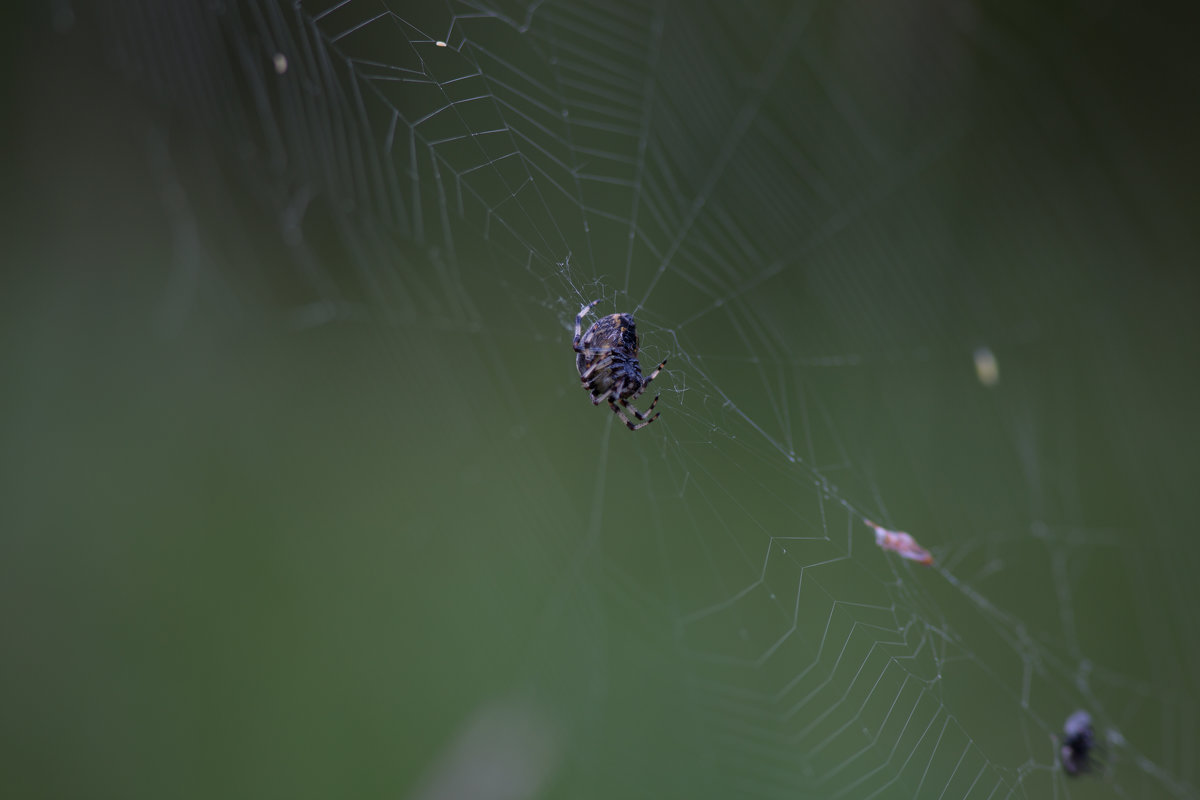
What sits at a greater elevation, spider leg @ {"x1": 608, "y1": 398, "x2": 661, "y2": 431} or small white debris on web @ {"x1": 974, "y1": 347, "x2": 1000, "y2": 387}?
small white debris on web @ {"x1": 974, "y1": 347, "x2": 1000, "y2": 387}

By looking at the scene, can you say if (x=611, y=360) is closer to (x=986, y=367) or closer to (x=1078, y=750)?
(x=1078, y=750)

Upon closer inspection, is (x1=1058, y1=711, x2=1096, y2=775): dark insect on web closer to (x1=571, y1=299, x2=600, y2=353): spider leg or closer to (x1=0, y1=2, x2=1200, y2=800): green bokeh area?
(x1=0, y1=2, x2=1200, y2=800): green bokeh area

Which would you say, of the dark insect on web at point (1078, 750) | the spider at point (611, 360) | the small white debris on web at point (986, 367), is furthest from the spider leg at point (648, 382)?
the small white debris on web at point (986, 367)

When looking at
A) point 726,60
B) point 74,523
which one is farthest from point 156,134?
point 726,60

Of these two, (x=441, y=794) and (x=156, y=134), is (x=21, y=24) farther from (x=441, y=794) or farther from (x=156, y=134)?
(x=441, y=794)

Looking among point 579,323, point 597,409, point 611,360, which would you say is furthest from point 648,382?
point 597,409

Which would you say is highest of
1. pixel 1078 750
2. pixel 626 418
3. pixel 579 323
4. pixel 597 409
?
pixel 597 409

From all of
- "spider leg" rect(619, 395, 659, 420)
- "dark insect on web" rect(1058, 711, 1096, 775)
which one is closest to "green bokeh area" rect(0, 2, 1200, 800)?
"spider leg" rect(619, 395, 659, 420)
